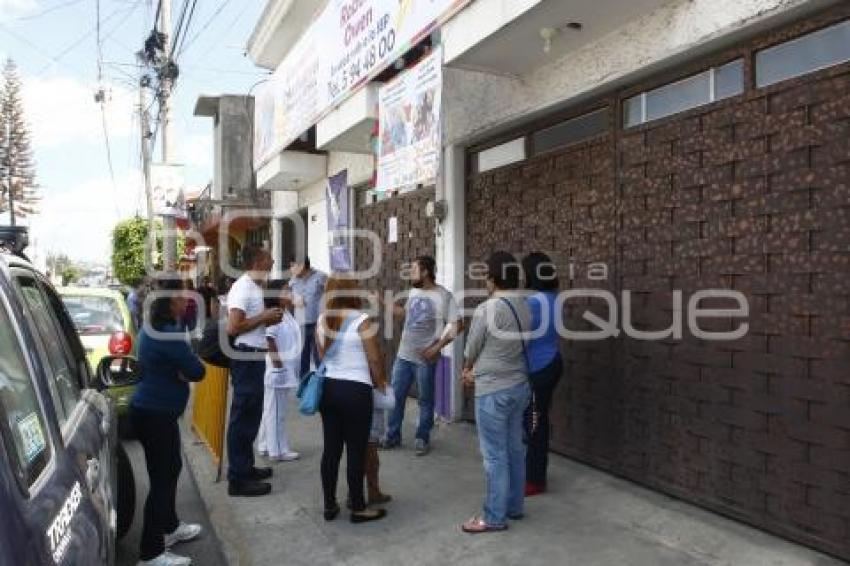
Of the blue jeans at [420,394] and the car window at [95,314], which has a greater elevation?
the car window at [95,314]

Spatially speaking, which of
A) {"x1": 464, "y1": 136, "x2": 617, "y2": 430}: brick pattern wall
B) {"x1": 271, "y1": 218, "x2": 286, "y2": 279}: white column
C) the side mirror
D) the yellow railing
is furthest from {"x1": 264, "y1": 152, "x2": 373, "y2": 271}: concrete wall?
the side mirror

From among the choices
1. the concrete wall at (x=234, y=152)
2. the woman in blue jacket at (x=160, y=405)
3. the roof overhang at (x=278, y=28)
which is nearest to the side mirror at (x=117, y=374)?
the woman in blue jacket at (x=160, y=405)

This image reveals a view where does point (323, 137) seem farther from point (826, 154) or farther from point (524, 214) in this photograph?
point (826, 154)

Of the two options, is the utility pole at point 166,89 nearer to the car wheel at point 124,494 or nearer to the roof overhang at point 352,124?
the roof overhang at point 352,124

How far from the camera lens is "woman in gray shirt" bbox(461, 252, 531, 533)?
4.53 metres

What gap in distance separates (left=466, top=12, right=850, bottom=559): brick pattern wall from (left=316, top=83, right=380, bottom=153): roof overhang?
2.69 m

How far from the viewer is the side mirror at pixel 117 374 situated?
157 inches

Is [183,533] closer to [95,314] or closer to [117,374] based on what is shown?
[117,374]

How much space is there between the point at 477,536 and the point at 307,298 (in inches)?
190

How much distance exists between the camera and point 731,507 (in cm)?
459

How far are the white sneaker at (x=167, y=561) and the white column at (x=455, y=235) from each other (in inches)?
151

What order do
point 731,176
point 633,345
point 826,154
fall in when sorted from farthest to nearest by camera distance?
point 633,345 < point 731,176 < point 826,154

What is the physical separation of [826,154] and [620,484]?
2681 millimetres

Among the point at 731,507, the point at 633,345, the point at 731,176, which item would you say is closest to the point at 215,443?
the point at 633,345
